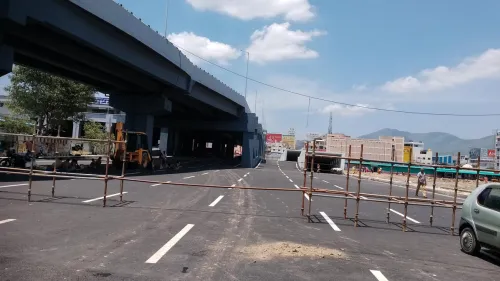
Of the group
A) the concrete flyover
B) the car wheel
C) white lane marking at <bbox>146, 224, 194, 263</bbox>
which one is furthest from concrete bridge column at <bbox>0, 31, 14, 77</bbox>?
the car wheel

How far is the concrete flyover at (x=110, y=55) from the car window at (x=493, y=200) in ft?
52.9

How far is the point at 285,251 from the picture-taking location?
8055 millimetres

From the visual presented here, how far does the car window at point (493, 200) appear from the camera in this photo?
8.52 metres

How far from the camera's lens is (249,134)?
54.5m

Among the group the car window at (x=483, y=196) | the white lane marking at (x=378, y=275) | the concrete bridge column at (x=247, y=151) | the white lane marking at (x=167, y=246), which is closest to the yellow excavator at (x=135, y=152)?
the white lane marking at (x=167, y=246)

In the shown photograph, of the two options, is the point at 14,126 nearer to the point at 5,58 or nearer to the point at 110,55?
the point at 110,55

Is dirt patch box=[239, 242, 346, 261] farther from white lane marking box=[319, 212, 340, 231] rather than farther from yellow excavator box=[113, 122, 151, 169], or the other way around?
yellow excavator box=[113, 122, 151, 169]

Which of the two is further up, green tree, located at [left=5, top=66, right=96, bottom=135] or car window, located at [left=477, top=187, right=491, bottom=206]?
green tree, located at [left=5, top=66, right=96, bottom=135]

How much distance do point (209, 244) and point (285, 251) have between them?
1562 millimetres

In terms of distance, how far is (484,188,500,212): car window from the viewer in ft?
28.0

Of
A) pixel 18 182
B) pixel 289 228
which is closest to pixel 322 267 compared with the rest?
pixel 289 228

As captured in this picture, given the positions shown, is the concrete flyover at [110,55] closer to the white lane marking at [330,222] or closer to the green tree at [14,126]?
Result: the white lane marking at [330,222]

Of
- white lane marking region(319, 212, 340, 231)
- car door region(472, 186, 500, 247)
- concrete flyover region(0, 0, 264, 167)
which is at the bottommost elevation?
white lane marking region(319, 212, 340, 231)

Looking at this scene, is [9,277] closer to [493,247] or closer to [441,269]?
[441,269]
